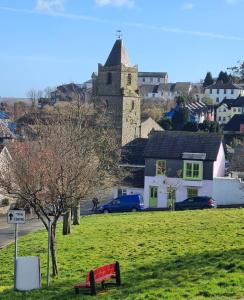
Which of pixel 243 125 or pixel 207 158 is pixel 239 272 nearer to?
pixel 207 158

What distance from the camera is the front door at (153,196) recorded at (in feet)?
158

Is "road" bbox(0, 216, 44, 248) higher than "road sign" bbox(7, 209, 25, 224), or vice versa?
"road sign" bbox(7, 209, 25, 224)

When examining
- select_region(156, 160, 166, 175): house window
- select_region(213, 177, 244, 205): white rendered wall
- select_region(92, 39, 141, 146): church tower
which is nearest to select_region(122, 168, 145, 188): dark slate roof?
select_region(156, 160, 166, 175): house window

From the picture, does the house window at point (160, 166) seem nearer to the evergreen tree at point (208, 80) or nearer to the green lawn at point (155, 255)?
the green lawn at point (155, 255)

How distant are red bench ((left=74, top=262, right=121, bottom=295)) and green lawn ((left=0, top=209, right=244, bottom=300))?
265mm

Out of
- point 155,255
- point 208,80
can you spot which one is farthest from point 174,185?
point 208,80

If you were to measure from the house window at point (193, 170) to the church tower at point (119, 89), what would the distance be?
2400 cm

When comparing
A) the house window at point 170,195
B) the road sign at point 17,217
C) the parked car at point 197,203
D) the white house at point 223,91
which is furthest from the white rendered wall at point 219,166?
the white house at point 223,91

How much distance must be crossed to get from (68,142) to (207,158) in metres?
21.7

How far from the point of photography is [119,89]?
72.2m

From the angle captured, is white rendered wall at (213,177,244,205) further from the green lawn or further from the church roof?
the church roof

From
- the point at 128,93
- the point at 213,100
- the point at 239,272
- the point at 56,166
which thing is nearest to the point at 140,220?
the point at 56,166

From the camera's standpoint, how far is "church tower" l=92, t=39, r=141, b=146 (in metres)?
71.7

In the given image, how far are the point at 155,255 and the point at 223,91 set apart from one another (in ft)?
483
